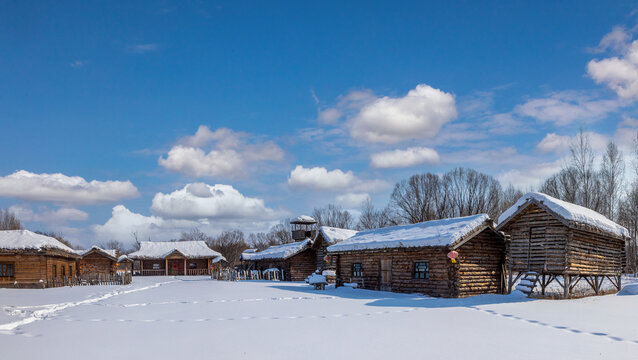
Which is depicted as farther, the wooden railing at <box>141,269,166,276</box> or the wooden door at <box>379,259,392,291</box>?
the wooden railing at <box>141,269,166,276</box>

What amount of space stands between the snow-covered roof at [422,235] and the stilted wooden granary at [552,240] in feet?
6.04

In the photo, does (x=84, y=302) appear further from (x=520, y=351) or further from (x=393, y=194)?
(x=393, y=194)

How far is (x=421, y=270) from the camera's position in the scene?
84.6 ft

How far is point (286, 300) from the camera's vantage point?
23828 millimetres

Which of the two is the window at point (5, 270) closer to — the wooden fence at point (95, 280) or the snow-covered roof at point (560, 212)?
the wooden fence at point (95, 280)

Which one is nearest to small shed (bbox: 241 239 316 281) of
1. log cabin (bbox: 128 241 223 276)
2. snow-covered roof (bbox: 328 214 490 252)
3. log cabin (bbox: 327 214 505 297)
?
snow-covered roof (bbox: 328 214 490 252)

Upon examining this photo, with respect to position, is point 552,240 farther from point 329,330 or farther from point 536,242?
point 329,330

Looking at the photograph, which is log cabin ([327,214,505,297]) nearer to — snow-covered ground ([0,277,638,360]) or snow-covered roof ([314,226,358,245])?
snow-covered ground ([0,277,638,360])

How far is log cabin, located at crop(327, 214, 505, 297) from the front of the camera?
23812 millimetres

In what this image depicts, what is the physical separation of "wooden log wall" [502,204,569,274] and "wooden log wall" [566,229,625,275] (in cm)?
52

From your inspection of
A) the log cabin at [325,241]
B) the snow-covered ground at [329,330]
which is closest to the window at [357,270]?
the snow-covered ground at [329,330]

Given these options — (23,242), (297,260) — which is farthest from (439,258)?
(23,242)

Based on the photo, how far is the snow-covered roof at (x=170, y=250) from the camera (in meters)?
66.4

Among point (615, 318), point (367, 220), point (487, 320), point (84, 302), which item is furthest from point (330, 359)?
point (367, 220)
